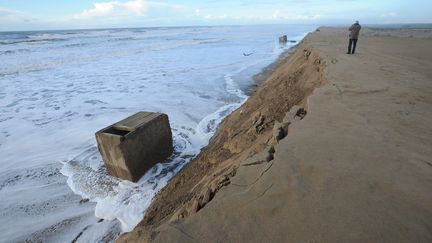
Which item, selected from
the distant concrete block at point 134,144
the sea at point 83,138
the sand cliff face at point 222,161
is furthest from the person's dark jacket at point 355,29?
the distant concrete block at point 134,144

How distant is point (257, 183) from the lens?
2.36 m

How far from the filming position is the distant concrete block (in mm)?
→ 4227

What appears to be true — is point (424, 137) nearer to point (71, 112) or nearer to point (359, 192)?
point (359, 192)

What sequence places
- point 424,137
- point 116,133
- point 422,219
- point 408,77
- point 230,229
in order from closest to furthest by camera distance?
point 422,219, point 230,229, point 424,137, point 116,133, point 408,77

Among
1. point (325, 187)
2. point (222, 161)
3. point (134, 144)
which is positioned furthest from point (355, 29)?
point (325, 187)

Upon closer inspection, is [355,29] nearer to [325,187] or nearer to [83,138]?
[325,187]

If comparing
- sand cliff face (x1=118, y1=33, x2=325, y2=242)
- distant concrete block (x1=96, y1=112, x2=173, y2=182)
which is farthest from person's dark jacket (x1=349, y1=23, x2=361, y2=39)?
distant concrete block (x1=96, y1=112, x2=173, y2=182)

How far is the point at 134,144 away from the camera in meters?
4.36

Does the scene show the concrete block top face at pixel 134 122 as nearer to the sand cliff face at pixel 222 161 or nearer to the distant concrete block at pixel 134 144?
the distant concrete block at pixel 134 144

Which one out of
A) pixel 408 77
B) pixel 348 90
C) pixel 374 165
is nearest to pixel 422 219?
pixel 374 165

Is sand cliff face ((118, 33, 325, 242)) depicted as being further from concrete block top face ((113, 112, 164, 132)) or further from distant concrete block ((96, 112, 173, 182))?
concrete block top face ((113, 112, 164, 132))

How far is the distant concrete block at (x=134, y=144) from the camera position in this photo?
4.23 metres

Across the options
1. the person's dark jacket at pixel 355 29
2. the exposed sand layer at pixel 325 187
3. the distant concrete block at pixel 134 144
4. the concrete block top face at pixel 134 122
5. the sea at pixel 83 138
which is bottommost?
the sea at pixel 83 138

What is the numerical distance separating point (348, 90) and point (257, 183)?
353 centimetres
